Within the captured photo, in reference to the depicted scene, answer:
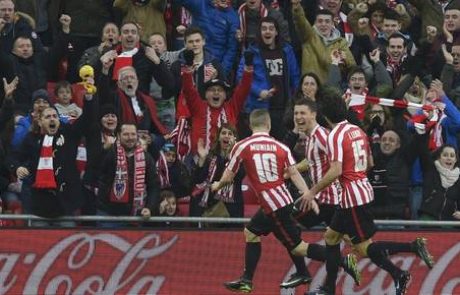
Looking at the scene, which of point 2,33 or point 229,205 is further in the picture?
point 2,33

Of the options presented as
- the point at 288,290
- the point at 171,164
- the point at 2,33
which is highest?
the point at 2,33

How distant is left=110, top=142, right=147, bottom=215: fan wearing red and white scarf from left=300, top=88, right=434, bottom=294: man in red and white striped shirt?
8.13ft

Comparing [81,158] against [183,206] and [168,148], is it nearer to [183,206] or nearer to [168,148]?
[168,148]

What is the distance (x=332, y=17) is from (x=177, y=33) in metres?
2.31

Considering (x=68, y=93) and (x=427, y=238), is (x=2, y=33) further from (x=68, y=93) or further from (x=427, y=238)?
(x=427, y=238)

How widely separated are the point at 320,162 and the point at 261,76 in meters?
3.09

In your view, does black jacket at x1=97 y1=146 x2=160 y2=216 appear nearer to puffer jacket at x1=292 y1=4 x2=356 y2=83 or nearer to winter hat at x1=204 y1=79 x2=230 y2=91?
winter hat at x1=204 y1=79 x2=230 y2=91

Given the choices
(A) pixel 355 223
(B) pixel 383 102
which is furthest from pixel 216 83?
(A) pixel 355 223

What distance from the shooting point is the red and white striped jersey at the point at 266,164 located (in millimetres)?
19984

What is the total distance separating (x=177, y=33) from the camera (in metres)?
24.9

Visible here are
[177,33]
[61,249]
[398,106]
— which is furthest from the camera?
[177,33]

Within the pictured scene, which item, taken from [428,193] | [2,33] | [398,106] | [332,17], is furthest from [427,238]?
[2,33]

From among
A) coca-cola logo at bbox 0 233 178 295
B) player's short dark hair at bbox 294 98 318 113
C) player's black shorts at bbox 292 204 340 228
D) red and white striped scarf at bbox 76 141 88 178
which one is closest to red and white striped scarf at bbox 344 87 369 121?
player's black shorts at bbox 292 204 340 228

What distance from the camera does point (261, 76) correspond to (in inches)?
922
